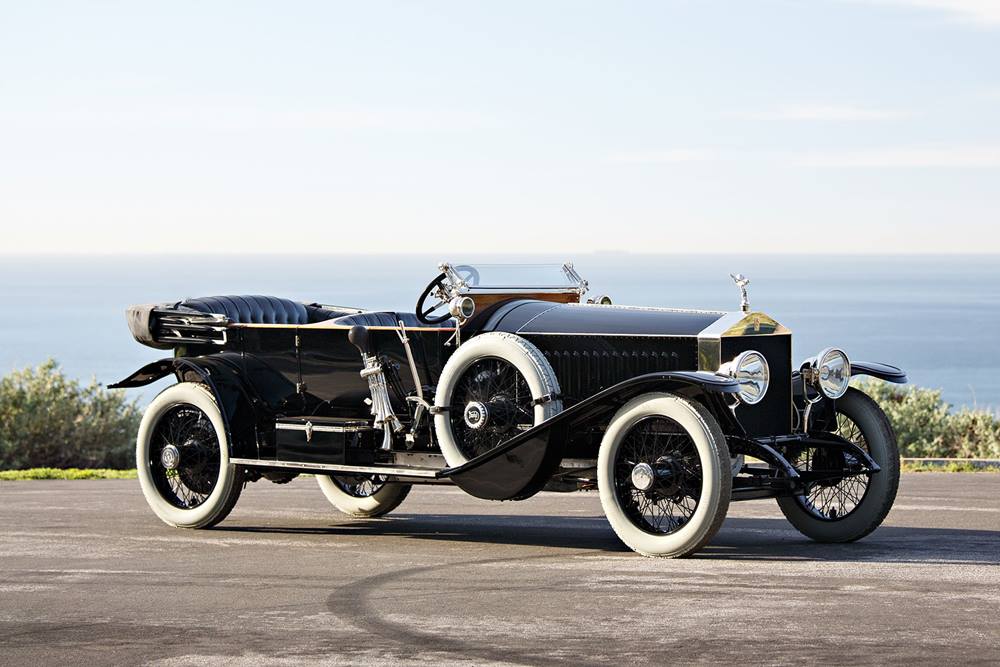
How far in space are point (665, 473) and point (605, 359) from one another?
1077 millimetres

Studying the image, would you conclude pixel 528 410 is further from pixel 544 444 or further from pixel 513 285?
pixel 513 285

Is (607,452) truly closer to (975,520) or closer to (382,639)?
(382,639)

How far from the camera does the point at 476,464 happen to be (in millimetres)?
9109

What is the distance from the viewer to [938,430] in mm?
20766

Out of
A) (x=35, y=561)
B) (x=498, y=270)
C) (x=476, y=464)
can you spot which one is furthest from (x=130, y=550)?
(x=498, y=270)

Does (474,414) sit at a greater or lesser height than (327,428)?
greater

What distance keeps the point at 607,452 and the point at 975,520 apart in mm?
3289

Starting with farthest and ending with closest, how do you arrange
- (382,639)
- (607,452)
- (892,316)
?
(892,316) → (607,452) → (382,639)

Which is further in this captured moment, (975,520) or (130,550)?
(975,520)

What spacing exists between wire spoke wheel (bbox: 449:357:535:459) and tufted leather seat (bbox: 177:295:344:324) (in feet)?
7.92

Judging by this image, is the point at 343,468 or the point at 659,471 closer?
the point at 659,471

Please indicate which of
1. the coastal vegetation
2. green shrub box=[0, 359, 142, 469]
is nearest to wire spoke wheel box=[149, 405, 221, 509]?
the coastal vegetation

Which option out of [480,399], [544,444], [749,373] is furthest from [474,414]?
[749,373]

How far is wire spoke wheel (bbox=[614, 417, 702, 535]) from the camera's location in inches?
331
